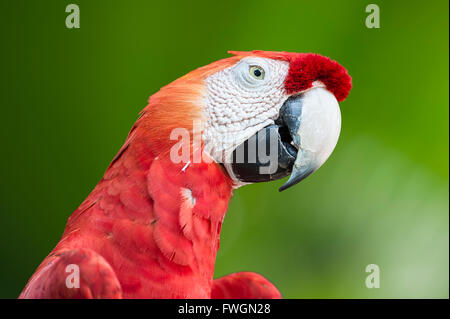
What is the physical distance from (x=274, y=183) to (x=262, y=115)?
724 mm

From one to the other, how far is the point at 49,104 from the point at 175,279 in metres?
0.96

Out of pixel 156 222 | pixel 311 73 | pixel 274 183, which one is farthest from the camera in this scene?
pixel 274 183

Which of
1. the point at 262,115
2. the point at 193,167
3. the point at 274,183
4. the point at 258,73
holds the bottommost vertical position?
the point at 274,183

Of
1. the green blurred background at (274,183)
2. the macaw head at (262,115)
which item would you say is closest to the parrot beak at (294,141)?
the macaw head at (262,115)

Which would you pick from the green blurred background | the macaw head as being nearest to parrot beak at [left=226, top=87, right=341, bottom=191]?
the macaw head

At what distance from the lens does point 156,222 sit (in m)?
0.91

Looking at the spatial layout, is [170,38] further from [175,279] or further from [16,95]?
[175,279]

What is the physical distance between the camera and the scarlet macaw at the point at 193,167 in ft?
2.95

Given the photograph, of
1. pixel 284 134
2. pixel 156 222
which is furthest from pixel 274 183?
pixel 156 222

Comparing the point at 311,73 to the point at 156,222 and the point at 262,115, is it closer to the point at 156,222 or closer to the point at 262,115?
the point at 262,115

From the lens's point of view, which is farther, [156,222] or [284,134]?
[284,134]

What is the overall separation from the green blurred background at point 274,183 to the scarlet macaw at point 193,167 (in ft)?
1.96

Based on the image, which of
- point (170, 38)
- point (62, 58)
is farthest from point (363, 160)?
point (62, 58)
